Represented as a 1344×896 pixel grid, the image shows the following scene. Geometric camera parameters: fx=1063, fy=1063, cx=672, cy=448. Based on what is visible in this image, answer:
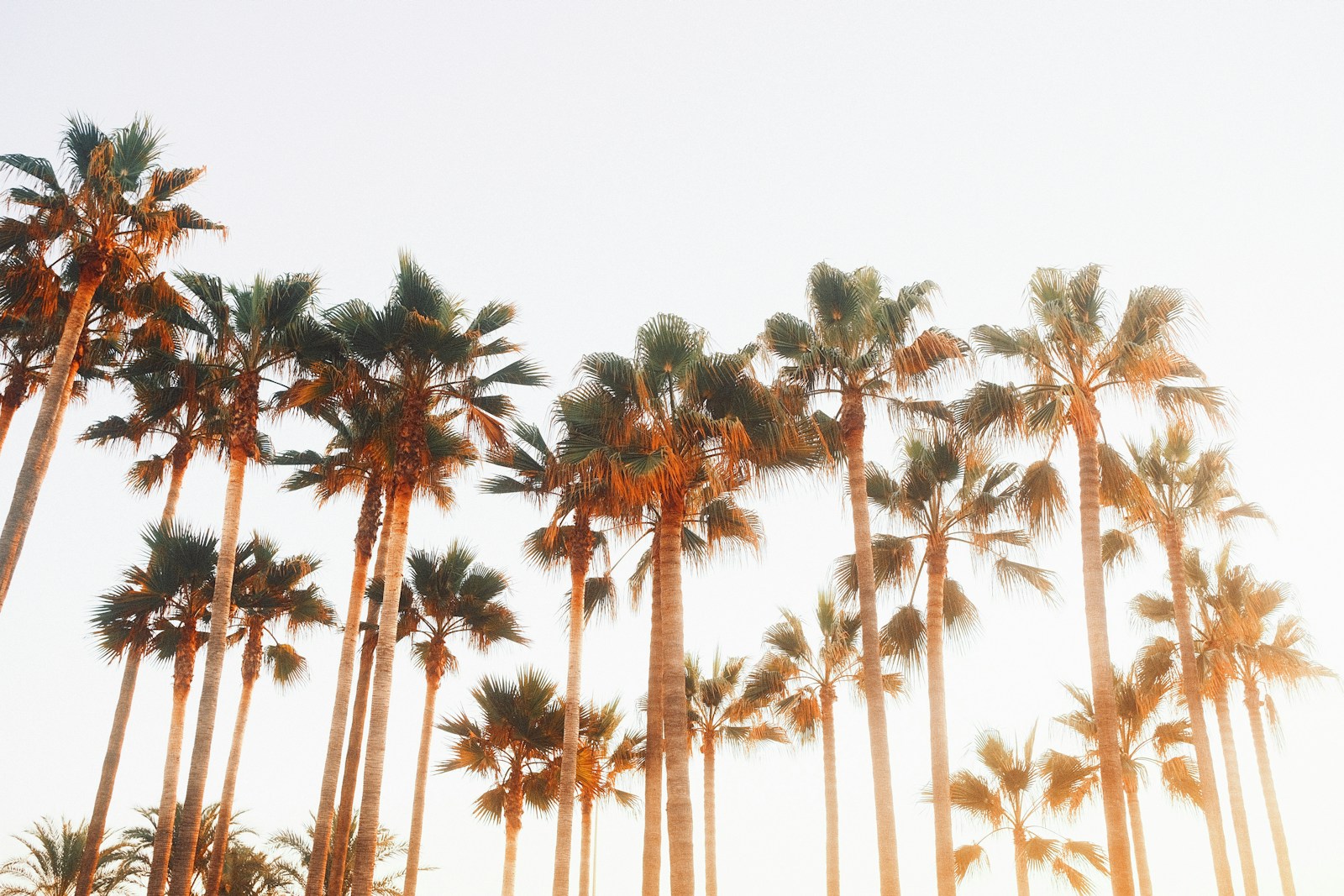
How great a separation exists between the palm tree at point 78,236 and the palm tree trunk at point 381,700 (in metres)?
5.89

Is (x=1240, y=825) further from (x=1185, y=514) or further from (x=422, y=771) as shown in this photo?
(x=422, y=771)

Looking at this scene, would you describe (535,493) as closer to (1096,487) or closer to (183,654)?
(183,654)

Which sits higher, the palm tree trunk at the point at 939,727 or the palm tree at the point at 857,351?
the palm tree at the point at 857,351

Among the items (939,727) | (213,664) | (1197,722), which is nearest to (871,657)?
(939,727)

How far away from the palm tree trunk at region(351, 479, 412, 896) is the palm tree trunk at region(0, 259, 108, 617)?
5806 mm

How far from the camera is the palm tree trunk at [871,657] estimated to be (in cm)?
1812

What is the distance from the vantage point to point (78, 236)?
736 inches

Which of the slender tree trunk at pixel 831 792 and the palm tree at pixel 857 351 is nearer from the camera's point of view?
the palm tree at pixel 857 351

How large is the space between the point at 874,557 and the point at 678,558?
6388mm

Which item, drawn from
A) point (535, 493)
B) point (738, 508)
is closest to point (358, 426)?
point (535, 493)

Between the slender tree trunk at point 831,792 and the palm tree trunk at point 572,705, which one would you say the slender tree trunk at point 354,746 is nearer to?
the palm tree trunk at point 572,705

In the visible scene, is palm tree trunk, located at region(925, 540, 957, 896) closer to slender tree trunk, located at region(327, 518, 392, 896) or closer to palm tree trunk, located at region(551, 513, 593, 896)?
palm tree trunk, located at region(551, 513, 593, 896)

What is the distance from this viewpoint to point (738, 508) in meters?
20.1

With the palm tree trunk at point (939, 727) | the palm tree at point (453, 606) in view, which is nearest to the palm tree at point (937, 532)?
the palm tree trunk at point (939, 727)
